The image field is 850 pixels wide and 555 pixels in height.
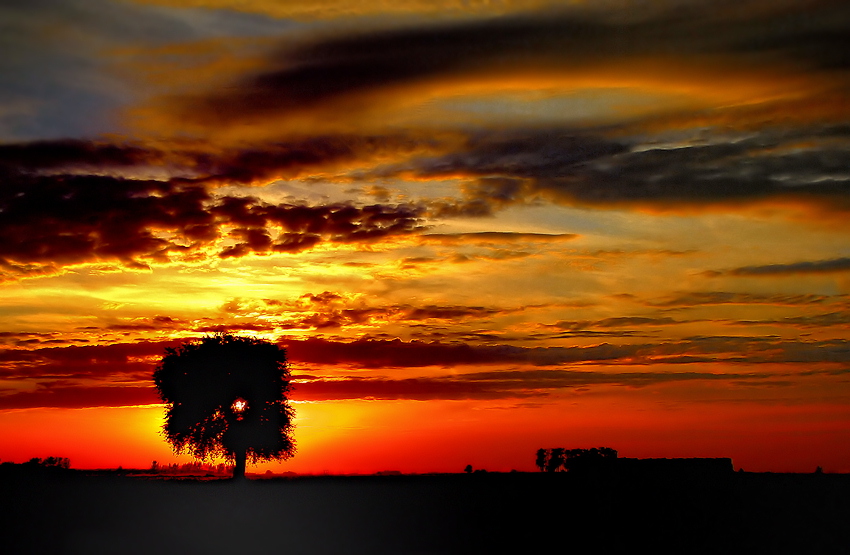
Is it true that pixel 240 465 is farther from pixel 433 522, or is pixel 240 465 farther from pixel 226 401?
pixel 433 522

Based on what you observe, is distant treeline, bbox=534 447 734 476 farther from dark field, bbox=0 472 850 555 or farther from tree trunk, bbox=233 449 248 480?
tree trunk, bbox=233 449 248 480

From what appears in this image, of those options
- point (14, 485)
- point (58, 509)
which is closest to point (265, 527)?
point (58, 509)

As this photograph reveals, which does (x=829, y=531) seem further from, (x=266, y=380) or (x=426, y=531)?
(x=266, y=380)

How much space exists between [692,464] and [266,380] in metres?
44.9

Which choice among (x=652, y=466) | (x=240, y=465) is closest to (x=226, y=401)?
(x=240, y=465)

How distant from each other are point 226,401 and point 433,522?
166ft

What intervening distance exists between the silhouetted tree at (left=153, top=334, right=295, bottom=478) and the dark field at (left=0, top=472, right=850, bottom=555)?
13.1m

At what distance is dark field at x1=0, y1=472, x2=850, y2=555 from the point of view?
127ft

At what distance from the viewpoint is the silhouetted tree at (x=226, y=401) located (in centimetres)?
9906

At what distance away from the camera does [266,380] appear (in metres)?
101

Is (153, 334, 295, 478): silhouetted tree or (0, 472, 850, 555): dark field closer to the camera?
(0, 472, 850, 555): dark field

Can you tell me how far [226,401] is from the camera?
99.6 m

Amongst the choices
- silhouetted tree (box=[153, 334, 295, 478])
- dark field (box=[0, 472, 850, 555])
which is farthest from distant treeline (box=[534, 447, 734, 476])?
silhouetted tree (box=[153, 334, 295, 478])

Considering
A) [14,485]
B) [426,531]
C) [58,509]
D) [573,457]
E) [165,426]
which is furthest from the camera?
[573,457]
